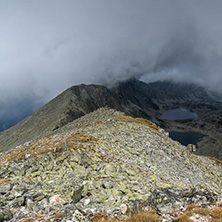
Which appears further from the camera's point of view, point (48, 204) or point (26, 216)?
point (48, 204)

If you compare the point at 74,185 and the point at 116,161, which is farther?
the point at 116,161

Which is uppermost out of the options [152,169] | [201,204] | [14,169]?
[14,169]

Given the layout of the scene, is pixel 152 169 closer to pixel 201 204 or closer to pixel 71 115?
pixel 201 204

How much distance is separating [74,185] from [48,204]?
9.34 ft

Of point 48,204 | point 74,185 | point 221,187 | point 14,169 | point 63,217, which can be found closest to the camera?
point 63,217

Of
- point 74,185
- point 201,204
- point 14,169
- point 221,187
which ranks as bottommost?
point 221,187

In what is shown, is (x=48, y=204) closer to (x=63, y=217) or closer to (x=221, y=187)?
(x=63, y=217)

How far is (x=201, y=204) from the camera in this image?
1073 cm

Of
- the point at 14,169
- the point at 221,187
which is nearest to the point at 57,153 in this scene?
the point at 14,169

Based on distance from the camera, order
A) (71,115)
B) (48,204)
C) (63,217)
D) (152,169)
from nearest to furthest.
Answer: (63,217)
(48,204)
(152,169)
(71,115)

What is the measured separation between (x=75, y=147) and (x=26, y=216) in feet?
33.2

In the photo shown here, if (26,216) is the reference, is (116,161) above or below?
above

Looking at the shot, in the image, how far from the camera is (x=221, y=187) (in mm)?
31469

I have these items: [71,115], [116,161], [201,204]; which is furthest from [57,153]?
[71,115]
